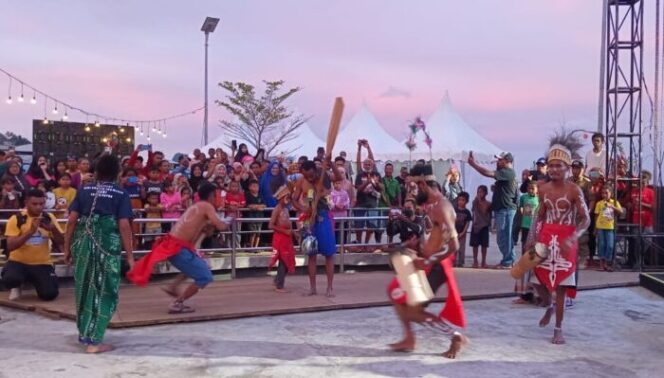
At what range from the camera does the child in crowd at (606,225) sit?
34.7 feet

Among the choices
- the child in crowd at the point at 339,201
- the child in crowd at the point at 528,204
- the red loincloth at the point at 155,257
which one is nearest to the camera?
the red loincloth at the point at 155,257

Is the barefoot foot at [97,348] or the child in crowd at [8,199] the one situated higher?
the child in crowd at [8,199]

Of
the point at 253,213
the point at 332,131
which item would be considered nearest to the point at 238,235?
the point at 253,213

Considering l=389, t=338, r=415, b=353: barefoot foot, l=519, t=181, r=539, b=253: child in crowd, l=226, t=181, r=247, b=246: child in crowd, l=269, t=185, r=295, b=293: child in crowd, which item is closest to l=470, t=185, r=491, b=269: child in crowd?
l=519, t=181, r=539, b=253: child in crowd

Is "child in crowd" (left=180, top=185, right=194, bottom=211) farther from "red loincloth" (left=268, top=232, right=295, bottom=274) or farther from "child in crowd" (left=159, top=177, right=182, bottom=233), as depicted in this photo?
"red loincloth" (left=268, top=232, right=295, bottom=274)

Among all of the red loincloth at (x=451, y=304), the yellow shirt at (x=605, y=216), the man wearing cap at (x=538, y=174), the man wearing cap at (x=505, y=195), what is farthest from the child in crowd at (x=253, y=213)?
the yellow shirt at (x=605, y=216)

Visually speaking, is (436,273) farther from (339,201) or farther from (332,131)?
(339,201)

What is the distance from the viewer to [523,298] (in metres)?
7.92

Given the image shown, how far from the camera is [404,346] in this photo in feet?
18.0

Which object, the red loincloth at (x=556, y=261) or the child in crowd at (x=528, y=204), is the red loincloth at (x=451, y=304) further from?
the child in crowd at (x=528, y=204)

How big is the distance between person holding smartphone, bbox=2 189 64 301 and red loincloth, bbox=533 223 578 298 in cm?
533

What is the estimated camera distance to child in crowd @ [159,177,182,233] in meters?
9.23

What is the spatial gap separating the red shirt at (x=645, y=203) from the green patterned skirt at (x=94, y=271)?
8906 millimetres

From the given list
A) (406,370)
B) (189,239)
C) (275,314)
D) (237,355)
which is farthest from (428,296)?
(189,239)
